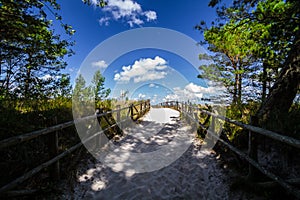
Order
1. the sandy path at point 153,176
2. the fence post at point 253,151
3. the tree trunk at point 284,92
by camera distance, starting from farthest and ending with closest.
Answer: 1. the tree trunk at point 284,92
2. the sandy path at point 153,176
3. the fence post at point 253,151

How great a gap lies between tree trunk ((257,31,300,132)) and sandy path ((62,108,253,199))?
194cm

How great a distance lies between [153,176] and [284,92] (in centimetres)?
427

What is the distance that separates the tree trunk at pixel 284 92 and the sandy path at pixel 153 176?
1.94 m

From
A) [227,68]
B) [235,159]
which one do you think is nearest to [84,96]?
[235,159]

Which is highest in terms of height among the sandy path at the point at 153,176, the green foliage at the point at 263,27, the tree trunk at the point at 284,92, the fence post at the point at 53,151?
the green foliage at the point at 263,27

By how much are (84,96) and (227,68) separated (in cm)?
1166

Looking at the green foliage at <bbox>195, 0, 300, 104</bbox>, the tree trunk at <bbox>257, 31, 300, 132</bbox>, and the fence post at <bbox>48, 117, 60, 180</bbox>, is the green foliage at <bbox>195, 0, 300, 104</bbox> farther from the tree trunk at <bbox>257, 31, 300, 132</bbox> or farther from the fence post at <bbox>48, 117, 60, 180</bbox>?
the fence post at <bbox>48, 117, 60, 180</bbox>

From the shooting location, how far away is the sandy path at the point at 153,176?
2857mm

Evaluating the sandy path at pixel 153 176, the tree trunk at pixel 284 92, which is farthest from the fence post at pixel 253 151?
the tree trunk at pixel 284 92

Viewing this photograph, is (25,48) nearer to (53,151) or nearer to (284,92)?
(53,151)

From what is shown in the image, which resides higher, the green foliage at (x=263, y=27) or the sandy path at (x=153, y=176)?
the green foliage at (x=263, y=27)

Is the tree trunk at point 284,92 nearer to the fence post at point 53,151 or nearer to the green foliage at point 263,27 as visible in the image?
the green foliage at point 263,27

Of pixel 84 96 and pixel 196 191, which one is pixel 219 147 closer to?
pixel 196 191

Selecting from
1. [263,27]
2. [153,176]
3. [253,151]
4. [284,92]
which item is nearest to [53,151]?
[153,176]
